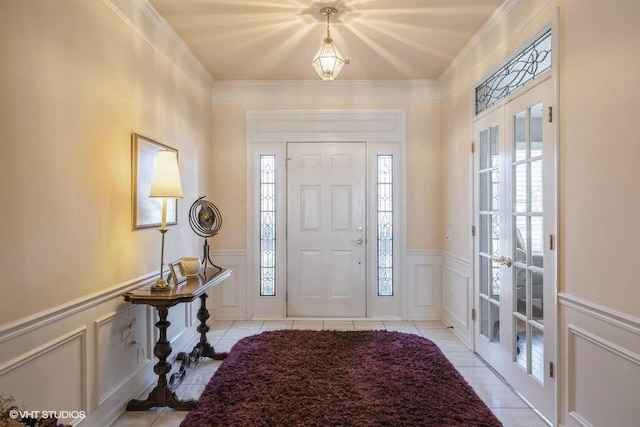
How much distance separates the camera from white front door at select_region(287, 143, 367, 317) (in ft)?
14.1

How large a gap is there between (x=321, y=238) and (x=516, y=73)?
8.38 ft

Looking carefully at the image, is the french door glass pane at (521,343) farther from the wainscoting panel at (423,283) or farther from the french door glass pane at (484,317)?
the wainscoting panel at (423,283)

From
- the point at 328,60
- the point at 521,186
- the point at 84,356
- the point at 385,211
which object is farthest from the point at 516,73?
the point at 84,356

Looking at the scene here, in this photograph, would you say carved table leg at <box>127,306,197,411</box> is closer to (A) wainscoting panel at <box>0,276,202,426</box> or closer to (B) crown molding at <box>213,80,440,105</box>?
(A) wainscoting panel at <box>0,276,202,426</box>

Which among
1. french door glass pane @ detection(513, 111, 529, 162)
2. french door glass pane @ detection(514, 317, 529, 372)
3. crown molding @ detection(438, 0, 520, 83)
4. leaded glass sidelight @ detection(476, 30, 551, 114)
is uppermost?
crown molding @ detection(438, 0, 520, 83)

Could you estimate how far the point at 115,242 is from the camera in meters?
2.26

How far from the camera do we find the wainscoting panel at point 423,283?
4270 mm

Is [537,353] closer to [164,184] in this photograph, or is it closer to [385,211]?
[385,211]

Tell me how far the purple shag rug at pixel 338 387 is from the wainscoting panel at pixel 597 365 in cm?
49

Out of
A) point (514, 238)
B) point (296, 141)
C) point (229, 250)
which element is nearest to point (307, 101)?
point (296, 141)

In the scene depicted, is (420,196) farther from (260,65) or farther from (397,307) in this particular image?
(260,65)

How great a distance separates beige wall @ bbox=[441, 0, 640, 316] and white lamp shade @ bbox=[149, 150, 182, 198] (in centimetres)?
238

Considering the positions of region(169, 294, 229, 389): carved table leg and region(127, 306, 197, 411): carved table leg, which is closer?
region(127, 306, 197, 411): carved table leg

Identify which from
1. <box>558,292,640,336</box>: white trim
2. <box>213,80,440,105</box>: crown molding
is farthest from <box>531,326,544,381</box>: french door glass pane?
<box>213,80,440,105</box>: crown molding
